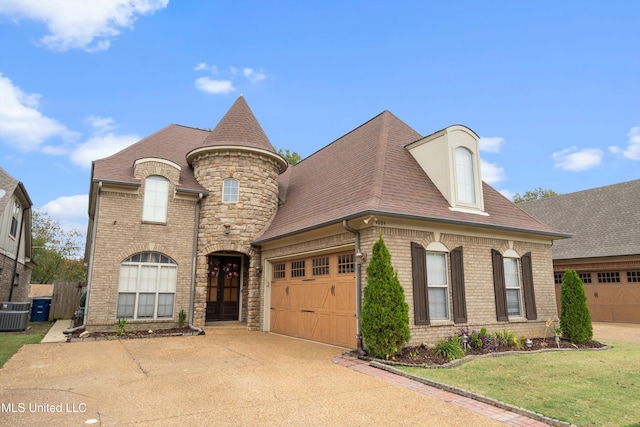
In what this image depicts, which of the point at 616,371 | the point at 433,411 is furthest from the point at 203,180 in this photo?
the point at 616,371

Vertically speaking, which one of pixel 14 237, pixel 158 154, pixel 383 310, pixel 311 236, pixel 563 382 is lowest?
pixel 563 382

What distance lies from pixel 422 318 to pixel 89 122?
19751 mm

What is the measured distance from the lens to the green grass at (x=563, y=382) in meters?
4.77

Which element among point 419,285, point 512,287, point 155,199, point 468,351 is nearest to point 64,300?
point 155,199

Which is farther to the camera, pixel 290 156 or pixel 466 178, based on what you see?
pixel 290 156

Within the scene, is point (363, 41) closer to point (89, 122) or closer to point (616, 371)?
point (616, 371)

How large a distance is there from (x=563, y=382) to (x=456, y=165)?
6.19 metres

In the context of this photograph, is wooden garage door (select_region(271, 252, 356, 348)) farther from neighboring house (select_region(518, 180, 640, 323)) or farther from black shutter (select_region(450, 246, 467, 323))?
neighboring house (select_region(518, 180, 640, 323))

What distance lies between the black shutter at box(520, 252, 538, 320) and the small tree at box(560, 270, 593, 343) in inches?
29.6

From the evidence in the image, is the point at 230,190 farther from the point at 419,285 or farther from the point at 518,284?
the point at 518,284

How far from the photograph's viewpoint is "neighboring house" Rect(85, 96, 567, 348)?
9383 millimetres

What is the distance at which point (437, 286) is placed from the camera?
940 cm

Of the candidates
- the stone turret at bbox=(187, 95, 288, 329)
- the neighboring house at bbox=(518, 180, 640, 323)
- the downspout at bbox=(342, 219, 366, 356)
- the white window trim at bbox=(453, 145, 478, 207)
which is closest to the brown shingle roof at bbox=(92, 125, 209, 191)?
the stone turret at bbox=(187, 95, 288, 329)

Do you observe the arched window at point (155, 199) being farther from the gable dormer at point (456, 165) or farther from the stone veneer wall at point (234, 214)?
the gable dormer at point (456, 165)
